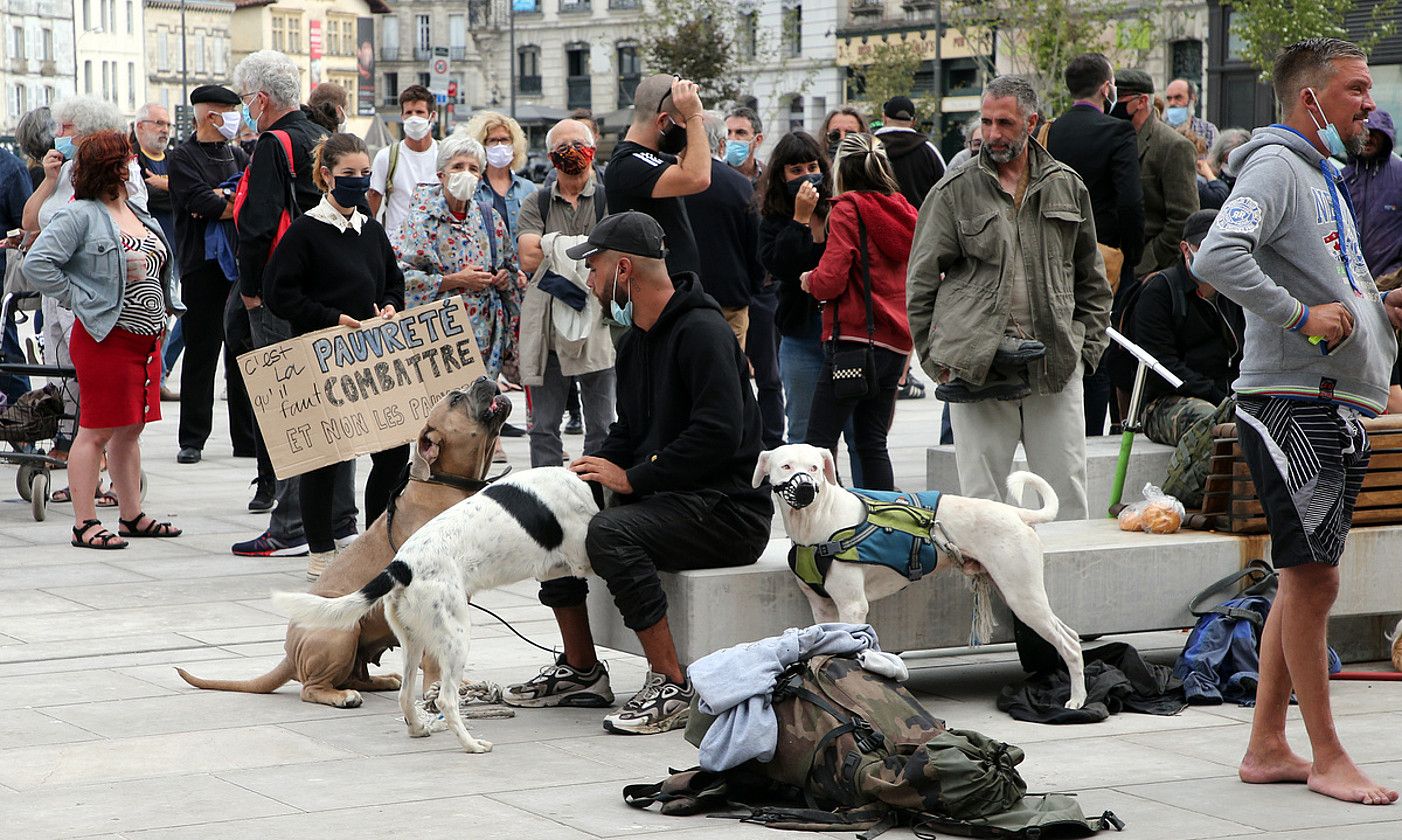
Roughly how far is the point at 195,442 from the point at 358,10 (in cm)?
10619

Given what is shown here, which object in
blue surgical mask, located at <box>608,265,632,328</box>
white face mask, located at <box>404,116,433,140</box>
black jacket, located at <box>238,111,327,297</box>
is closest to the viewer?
blue surgical mask, located at <box>608,265,632,328</box>

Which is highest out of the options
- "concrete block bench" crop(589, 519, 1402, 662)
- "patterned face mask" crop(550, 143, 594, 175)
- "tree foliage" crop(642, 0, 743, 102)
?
"tree foliage" crop(642, 0, 743, 102)

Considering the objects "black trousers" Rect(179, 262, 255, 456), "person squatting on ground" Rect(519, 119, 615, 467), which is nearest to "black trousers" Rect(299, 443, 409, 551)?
"person squatting on ground" Rect(519, 119, 615, 467)

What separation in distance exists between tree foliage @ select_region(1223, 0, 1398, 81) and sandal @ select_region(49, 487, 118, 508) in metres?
20.3

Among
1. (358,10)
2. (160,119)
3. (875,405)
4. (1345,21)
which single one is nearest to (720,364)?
(875,405)

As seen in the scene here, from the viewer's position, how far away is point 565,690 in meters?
6.55

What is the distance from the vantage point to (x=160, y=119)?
1438 cm

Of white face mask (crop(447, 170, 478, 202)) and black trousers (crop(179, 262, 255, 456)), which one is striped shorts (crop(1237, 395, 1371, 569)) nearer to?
white face mask (crop(447, 170, 478, 202))

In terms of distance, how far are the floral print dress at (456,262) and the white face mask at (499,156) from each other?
124 cm

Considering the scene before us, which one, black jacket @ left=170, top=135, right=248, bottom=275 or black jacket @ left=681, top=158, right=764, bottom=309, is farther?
black jacket @ left=170, top=135, right=248, bottom=275

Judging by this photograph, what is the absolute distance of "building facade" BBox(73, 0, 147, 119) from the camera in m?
100

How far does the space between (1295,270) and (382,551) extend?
319 cm

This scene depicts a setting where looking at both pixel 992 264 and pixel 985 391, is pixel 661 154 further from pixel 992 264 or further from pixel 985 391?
pixel 985 391

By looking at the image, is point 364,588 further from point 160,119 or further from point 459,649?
point 160,119
